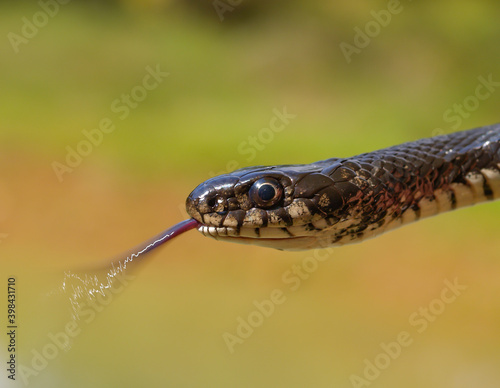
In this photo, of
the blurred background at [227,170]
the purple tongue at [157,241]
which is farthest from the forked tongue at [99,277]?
the blurred background at [227,170]

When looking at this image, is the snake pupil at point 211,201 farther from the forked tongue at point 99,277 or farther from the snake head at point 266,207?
the forked tongue at point 99,277

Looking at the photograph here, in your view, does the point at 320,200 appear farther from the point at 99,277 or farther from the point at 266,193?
the point at 99,277

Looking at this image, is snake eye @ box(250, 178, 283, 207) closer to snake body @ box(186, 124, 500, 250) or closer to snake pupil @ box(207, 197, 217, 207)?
snake body @ box(186, 124, 500, 250)

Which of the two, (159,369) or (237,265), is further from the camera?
(237,265)

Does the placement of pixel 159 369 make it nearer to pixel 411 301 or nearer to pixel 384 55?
pixel 411 301

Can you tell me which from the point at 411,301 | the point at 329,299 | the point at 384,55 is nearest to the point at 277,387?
the point at 329,299

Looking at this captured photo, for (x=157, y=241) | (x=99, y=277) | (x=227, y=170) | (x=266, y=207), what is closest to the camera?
(x=99, y=277)

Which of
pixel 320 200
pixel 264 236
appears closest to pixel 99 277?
pixel 264 236

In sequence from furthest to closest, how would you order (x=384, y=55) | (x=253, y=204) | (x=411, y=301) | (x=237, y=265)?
1. (x=384, y=55)
2. (x=237, y=265)
3. (x=411, y=301)
4. (x=253, y=204)
